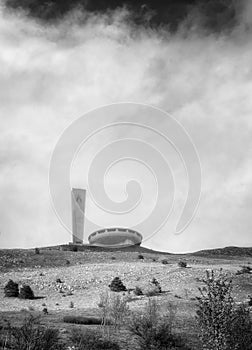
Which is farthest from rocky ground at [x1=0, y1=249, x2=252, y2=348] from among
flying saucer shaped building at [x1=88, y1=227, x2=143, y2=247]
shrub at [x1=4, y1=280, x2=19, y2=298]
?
flying saucer shaped building at [x1=88, y1=227, x2=143, y2=247]

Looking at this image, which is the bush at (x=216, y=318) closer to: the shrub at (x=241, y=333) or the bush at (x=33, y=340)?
the shrub at (x=241, y=333)

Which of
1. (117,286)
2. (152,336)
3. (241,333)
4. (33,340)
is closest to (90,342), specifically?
(33,340)

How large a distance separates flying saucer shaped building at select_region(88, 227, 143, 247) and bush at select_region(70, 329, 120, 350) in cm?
9224

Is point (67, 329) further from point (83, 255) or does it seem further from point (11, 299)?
point (83, 255)

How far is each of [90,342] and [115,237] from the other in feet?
316

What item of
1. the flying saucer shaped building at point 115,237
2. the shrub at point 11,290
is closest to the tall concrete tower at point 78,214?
the flying saucer shaped building at point 115,237

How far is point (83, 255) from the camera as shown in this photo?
78.0m

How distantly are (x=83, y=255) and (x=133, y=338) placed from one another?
4892 centimetres

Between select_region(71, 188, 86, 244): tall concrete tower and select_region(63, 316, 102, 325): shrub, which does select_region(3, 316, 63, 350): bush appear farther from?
select_region(71, 188, 86, 244): tall concrete tower

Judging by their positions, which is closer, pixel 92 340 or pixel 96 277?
pixel 92 340

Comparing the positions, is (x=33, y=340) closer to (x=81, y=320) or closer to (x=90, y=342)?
(x=90, y=342)

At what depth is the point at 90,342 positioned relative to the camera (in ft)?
86.3

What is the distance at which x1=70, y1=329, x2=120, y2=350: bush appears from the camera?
25.8m

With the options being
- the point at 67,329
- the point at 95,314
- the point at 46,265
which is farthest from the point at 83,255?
the point at 67,329
